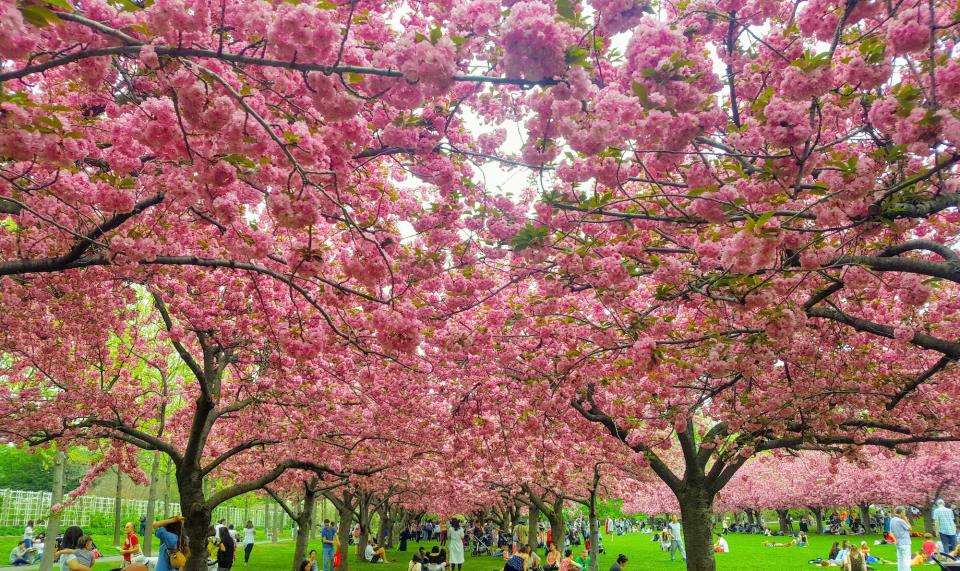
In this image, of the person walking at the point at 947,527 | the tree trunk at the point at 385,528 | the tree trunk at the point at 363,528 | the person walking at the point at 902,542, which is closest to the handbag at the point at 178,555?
the person walking at the point at 902,542

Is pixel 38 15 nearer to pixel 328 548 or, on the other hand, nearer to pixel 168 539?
pixel 168 539

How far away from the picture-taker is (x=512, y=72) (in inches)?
140

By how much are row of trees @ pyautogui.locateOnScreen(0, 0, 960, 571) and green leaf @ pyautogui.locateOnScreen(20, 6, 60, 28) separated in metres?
0.01

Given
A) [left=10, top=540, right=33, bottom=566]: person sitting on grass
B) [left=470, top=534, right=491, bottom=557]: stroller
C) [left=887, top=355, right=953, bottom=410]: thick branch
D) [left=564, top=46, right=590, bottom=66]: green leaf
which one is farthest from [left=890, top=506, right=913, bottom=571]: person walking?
[left=10, top=540, right=33, bottom=566]: person sitting on grass

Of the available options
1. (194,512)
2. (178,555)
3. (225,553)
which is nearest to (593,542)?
(225,553)

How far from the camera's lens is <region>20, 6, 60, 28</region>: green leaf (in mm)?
2693

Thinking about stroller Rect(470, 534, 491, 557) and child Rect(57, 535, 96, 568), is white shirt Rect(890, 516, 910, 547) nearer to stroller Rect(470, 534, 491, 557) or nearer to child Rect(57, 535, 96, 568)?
child Rect(57, 535, 96, 568)

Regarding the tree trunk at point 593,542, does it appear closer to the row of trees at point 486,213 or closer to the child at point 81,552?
the row of trees at point 486,213

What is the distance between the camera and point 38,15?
2734 millimetres

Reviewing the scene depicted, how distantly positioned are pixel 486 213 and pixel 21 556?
2281cm

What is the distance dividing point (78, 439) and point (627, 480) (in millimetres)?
23612

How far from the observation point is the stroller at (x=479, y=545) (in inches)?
1387

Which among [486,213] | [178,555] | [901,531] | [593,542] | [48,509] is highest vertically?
[486,213]

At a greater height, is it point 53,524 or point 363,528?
point 53,524
